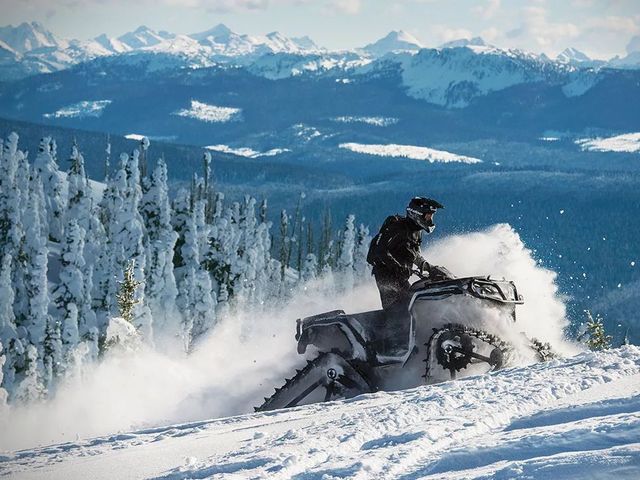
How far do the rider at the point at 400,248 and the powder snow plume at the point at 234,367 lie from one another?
2.85m

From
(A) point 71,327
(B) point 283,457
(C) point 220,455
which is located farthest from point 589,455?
(A) point 71,327

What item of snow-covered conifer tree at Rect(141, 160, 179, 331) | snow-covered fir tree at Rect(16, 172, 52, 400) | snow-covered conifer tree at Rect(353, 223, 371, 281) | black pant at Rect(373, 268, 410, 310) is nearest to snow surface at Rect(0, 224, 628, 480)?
black pant at Rect(373, 268, 410, 310)

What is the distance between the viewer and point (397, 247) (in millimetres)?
12641

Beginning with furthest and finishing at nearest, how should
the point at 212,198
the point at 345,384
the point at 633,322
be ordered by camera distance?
1. the point at 633,322
2. the point at 212,198
3. the point at 345,384

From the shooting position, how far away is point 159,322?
5600cm

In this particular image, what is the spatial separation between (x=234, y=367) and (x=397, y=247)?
16.1ft

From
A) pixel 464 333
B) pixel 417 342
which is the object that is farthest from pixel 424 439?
pixel 417 342

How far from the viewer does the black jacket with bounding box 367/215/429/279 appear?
12609 millimetres

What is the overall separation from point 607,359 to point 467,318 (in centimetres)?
239

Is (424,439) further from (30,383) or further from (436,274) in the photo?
(30,383)

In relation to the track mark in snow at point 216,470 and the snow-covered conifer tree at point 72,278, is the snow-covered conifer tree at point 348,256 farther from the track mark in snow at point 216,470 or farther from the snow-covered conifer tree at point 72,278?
the track mark in snow at point 216,470

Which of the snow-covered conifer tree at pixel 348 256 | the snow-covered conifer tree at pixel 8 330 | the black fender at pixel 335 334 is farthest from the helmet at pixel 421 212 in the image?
the snow-covered conifer tree at pixel 348 256

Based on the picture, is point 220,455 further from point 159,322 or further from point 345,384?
point 159,322

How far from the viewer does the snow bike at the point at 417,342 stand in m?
12.0
